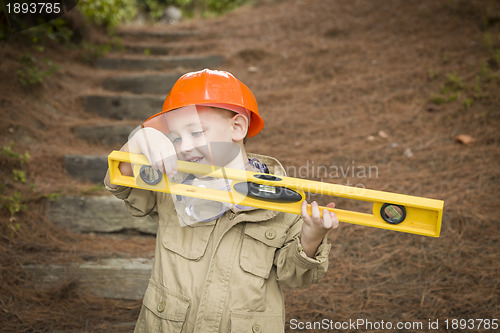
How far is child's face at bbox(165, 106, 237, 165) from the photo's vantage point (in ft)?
5.43

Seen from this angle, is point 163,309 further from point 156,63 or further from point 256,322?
point 156,63

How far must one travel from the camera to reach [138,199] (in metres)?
1.79

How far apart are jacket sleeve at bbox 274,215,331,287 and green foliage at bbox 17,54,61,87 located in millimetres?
3907

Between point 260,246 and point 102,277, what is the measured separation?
1.49m

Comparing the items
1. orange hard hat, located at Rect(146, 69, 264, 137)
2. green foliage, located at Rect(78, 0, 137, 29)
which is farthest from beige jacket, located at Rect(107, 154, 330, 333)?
green foliage, located at Rect(78, 0, 137, 29)

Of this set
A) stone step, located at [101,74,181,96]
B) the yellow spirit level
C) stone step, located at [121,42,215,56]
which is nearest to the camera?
the yellow spirit level

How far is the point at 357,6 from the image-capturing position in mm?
7969

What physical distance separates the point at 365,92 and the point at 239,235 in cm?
406

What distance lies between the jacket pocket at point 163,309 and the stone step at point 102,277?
1.02 meters

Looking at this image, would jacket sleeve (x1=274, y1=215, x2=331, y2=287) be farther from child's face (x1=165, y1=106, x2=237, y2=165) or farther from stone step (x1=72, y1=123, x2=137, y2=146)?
stone step (x1=72, y1=123, x2=137, y2=146)

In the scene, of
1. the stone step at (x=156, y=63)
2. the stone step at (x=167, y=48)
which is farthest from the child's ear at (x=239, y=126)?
the stone step at (x=167, y=48)

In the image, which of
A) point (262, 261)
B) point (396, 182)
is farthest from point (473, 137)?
point (262, 261)

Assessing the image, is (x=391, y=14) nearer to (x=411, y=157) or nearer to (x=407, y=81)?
(x=407, y=81)

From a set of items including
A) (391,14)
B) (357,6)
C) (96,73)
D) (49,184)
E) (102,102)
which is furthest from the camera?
(357,6)
